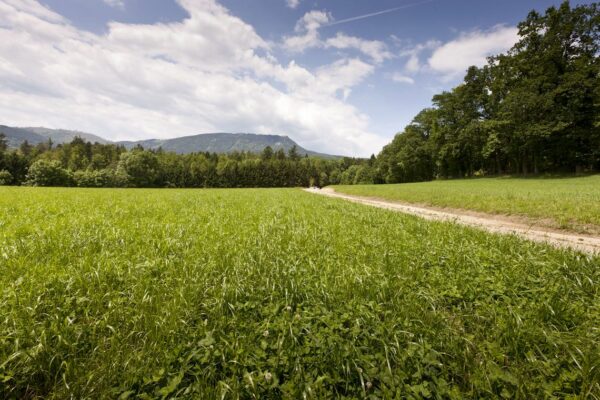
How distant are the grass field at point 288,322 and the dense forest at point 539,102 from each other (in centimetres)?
5419

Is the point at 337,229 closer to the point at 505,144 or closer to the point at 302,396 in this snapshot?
the point at 302,396

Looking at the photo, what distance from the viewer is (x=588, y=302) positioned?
394cm

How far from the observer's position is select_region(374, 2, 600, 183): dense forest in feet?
138

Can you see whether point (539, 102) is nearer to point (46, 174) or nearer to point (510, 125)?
point (510, 125)

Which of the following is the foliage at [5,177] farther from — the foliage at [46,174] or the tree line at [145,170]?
the foliage at [46,174]

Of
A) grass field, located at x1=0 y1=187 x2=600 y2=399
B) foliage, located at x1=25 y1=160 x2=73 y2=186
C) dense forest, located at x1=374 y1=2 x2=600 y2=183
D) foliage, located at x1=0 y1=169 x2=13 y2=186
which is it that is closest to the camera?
grass field, located at x1=0 y1=187 x2=600 y2=399

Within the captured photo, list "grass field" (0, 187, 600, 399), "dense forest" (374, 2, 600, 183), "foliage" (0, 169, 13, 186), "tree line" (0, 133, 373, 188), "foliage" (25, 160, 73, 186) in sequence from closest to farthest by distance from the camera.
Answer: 1. "grass field" (0, 187, 600, 399)
2. "dense forest" (374, 2, 600, 183)
3. "foliage" (25, 160, 73, 186)
4. "foliage" (0, 169, 13, 186)
5. "tree line" (0, 133, 373, 188)

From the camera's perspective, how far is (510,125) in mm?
47438

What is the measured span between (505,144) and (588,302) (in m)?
58.6

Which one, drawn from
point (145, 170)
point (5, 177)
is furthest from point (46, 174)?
point (145, 170)

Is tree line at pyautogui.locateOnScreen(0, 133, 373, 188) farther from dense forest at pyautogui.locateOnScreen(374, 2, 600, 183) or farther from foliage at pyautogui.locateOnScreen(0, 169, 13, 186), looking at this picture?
dense forest at pyautogui.locateOnScreen(374, 2, 600, 183)

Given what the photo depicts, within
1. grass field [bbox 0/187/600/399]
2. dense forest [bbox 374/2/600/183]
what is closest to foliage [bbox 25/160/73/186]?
grass field [bbox 0/187/600/399]

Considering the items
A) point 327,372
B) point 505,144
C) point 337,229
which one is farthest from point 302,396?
point 505,144

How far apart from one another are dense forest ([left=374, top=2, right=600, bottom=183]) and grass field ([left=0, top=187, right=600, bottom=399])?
178 ft
